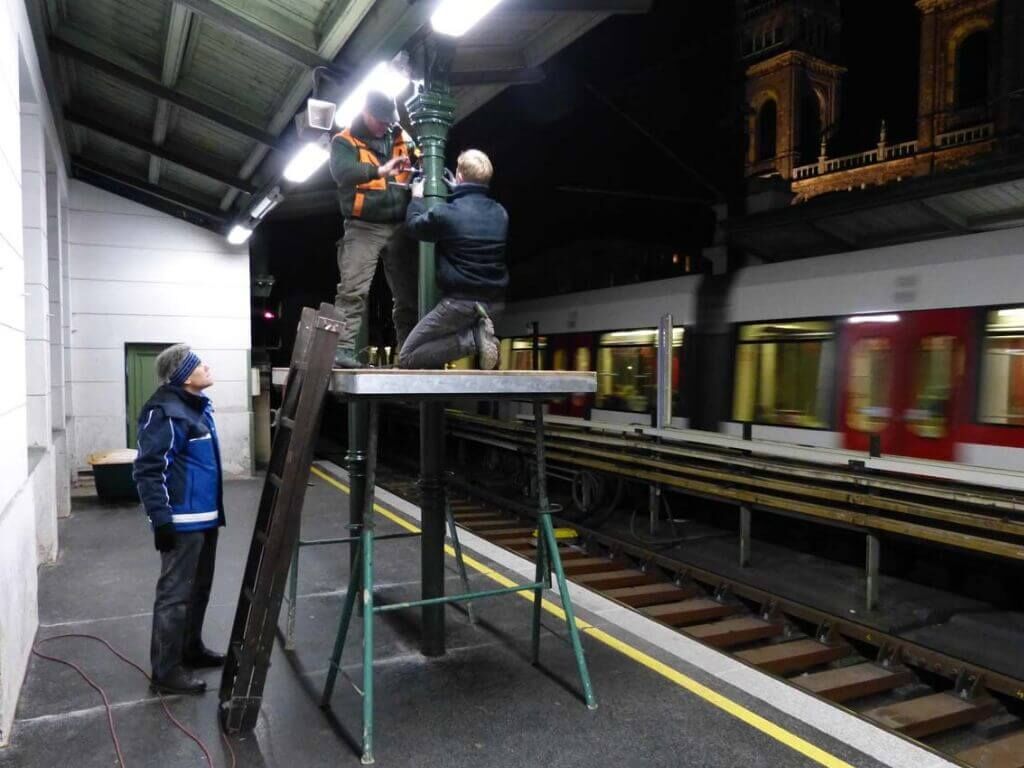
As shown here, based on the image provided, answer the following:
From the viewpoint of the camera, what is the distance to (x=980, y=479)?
21.6 feet

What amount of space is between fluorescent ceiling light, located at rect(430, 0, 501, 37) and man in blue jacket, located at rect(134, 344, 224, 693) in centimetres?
218

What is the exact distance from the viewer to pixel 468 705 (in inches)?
143

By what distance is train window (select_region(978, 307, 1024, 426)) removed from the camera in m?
7.27

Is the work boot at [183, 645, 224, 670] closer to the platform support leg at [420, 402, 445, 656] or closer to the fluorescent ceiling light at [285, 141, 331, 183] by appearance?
the platform support leg at [420, 402, 445, 656]

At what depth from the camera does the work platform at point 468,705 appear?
3172mm

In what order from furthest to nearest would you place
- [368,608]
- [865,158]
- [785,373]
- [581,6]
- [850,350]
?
[865,158]
[785,373]
[850,350]
[581,6]
[368,608]

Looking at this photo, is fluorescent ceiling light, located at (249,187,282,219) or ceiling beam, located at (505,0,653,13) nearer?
ceiling beam, located at (505,0,653,13)

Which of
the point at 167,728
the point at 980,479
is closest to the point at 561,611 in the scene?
the point at 167,728

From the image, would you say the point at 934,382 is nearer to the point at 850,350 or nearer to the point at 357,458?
the point at 850,350

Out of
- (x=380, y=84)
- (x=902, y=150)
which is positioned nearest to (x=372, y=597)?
(x=380, y=84)

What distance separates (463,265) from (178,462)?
1.81 meters

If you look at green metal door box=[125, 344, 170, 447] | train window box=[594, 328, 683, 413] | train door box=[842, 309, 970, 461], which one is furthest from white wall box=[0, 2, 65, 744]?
train window box=[594, 328, 683, 413]

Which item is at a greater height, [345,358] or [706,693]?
[345,358]

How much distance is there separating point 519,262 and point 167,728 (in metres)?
27.4
